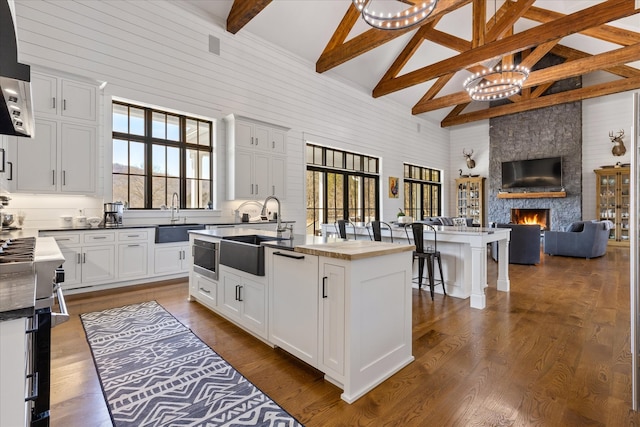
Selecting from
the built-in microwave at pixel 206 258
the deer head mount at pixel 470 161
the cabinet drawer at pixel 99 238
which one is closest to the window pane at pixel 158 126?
the cabinet drawer at pixel 99 238

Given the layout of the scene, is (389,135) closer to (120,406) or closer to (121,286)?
(121,286)

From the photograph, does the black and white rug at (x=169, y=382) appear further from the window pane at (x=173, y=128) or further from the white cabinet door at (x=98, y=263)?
the window pane at (x=173, y=128)

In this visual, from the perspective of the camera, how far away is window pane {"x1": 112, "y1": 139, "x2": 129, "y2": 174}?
4.75 m

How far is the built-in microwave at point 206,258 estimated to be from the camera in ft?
10.6

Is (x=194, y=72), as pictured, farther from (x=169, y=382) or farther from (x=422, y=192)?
(x=422, y=192)

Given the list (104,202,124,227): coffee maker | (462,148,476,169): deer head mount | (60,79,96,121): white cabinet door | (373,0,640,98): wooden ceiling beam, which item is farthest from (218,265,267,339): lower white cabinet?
(462,148,476,169): deer head mount

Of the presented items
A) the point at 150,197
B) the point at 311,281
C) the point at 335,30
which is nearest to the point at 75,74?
the point at 150,197

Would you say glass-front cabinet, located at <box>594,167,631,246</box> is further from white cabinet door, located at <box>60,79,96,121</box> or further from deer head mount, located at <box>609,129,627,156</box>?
white cabinet door, located at <box>60,79,96,121</box>

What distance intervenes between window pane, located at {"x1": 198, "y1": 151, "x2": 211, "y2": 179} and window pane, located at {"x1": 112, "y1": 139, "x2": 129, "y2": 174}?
1189mm

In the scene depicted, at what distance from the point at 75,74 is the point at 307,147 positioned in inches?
173

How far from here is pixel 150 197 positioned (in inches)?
201

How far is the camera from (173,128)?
213 inches

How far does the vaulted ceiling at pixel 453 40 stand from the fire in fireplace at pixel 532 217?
10.8 feet

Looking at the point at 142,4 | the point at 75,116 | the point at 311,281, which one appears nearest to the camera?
the point at 311,281
